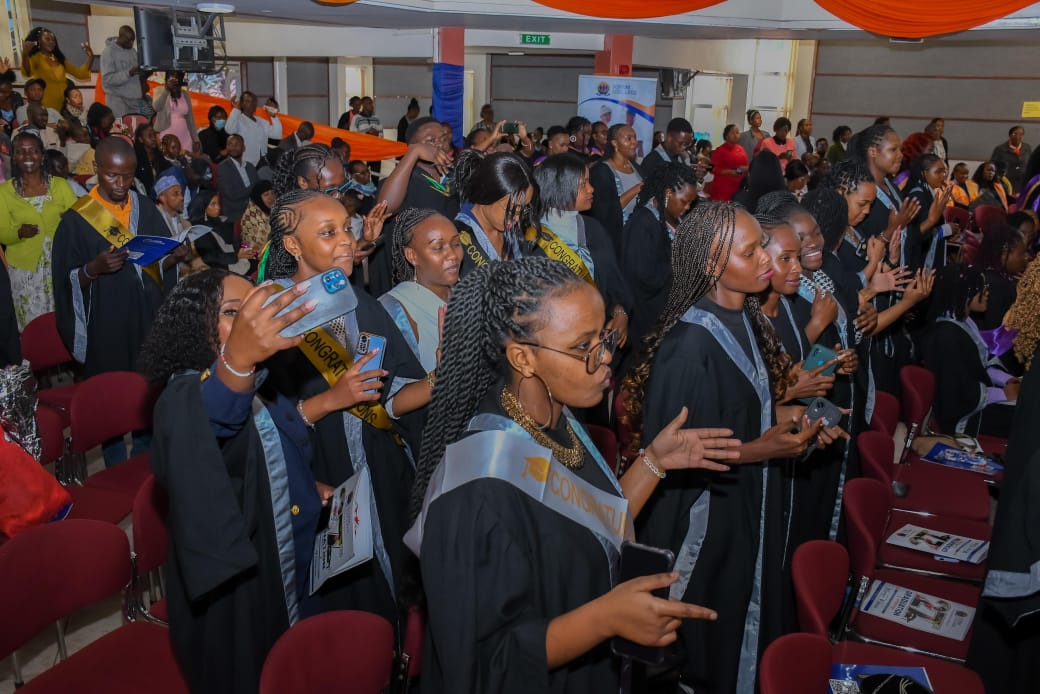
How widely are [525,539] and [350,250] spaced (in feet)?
5.21

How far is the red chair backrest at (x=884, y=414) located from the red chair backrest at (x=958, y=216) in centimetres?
600

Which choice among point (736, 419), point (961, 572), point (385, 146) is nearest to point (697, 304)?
point (736, 419)

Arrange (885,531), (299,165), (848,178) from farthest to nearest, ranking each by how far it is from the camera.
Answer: (848,178), (299,165), (885,531)

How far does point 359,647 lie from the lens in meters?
2.39

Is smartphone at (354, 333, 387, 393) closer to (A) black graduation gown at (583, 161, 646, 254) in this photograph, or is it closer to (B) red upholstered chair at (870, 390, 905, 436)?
(B) red upholstered chair at (870, 390, 905, 436)

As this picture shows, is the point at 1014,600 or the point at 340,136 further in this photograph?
the point at 340,136

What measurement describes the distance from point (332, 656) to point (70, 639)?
2.09m

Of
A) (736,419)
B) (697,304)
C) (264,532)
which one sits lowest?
(264,532)

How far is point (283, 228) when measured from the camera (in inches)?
121

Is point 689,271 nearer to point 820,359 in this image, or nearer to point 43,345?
point 820,359

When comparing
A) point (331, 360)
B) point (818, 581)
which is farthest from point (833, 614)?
point (331, 360)

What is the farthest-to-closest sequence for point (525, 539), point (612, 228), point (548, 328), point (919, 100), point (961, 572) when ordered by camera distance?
point (919, 100)
point (612, 228)
point (961, 572)
point (548, 328)
point (525, 539)

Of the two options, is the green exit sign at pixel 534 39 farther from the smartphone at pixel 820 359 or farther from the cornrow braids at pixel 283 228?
the smartphone at pixel 820 359

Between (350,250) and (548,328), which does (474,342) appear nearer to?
(548,328)
